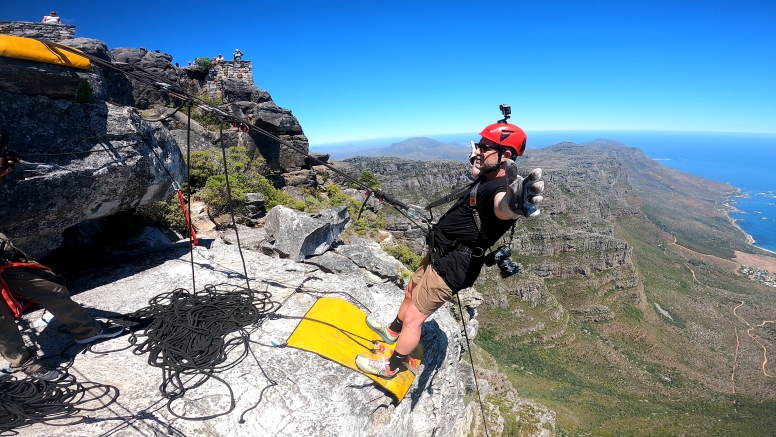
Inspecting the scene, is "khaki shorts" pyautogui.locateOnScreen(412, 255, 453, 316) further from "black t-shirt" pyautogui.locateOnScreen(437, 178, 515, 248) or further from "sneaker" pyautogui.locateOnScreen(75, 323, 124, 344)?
"sneaker" pyautogui.locateOnScreen(75, 323, 124, 344)

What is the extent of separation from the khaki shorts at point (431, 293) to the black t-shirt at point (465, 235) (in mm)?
103

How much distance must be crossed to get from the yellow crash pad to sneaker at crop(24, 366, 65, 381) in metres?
3.06

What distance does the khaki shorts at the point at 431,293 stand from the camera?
185 inches

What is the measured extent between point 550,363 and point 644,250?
97.6m

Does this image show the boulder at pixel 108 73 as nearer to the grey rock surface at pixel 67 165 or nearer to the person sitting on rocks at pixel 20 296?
the grey rock surface at pixel 67 165

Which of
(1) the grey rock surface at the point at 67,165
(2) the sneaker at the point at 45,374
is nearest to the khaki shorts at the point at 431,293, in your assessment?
(2) the sneaker at the point at 45,374

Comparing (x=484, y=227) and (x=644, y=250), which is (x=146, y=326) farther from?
(x=644, y=250)

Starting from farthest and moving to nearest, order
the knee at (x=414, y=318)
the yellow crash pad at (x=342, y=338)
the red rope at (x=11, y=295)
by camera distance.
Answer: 1. the yellow crash pad at (x=342, y=338)
2. the knee at (x=414, y=318)
3. the red rope at (x=11, y=295)

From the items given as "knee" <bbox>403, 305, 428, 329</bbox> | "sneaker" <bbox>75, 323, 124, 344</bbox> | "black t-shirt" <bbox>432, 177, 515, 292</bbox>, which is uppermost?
"black t-shirt" <bbox>432, 177, 515, 292</bbox>

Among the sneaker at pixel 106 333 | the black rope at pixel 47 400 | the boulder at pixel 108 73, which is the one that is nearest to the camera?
the black rope at pixel 47 400

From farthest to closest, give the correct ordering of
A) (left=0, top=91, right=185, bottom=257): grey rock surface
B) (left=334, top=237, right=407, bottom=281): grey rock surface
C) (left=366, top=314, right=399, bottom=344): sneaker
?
(left=334, top=237, right=407, bottom=281): grey rock surface < (left=366, top=314, right=399, bottom=344): sneaker < (left=0, top=91, right=185, bottom=257): grey rock surface

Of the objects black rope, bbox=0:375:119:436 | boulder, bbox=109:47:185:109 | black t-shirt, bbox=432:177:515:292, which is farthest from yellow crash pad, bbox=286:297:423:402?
boulder, bbox=109:47:185:109

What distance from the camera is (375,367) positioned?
210 inches

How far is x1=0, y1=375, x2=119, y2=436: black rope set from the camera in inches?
149
